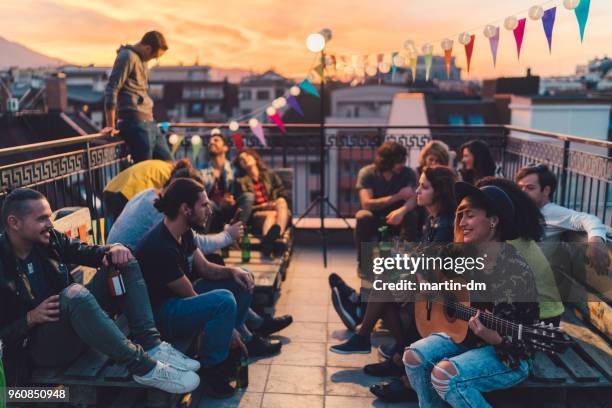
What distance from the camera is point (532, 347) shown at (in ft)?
7.86

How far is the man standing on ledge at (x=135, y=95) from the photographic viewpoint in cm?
538

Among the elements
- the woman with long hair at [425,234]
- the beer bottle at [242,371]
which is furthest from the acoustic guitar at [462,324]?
the beer bottle at [242,371]

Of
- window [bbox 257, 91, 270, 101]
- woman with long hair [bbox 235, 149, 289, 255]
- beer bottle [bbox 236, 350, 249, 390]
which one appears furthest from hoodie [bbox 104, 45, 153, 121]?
window [bbox 257, 91, 270, 101]

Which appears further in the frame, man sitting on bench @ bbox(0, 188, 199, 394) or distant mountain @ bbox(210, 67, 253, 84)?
distant mountain @ bbox(210, 67, 253, 84)

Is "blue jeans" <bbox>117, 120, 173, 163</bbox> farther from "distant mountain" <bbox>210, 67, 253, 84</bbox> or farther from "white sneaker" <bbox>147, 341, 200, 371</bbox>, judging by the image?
"distant mountain" <bbox>210, 67, 253, 84</bbox>

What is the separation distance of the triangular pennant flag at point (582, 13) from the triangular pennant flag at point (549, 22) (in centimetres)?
33

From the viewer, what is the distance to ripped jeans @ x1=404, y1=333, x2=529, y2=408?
253 centimetres

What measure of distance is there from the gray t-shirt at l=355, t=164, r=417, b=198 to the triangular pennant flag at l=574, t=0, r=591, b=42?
75.8 inches

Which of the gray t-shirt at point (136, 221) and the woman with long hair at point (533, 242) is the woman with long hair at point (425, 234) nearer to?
the woman with long hair at point (533, 242)

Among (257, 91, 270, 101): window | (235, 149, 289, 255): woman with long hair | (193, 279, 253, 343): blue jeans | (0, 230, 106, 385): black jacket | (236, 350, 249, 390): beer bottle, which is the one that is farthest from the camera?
(257, 91, 270, 101): window

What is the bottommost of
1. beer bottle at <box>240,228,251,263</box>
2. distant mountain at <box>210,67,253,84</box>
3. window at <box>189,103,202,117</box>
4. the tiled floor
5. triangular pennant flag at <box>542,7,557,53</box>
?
the tiled floor

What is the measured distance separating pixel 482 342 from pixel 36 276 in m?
2.34

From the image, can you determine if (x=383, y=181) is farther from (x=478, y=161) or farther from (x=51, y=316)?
(x=51, y=316)

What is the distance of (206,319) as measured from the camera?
10.3ft
